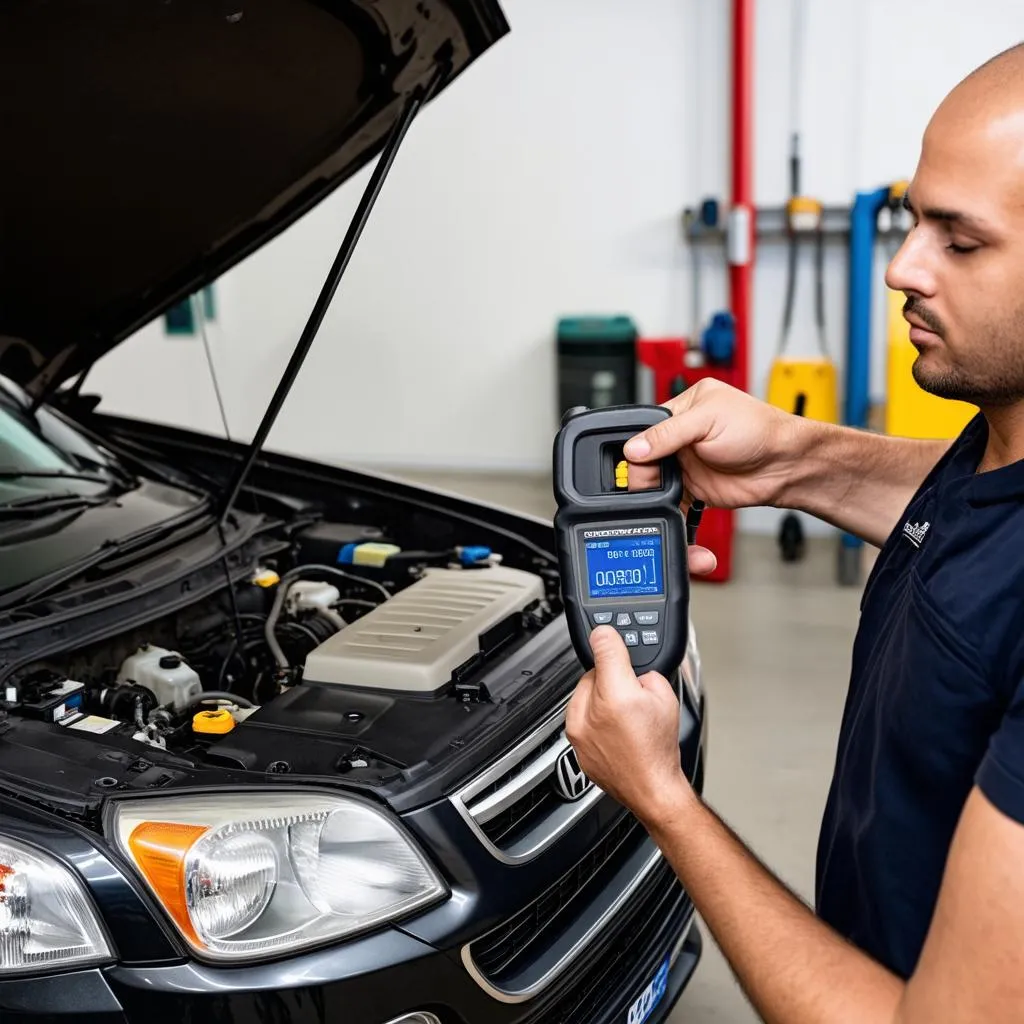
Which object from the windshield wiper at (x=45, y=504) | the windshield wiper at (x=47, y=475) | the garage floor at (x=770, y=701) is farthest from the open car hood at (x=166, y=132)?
the garage floor at (x=770, y=701)

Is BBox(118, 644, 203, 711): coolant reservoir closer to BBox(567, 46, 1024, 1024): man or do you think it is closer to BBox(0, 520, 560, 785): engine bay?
BBox(0, 520, 560, 785): engine bay

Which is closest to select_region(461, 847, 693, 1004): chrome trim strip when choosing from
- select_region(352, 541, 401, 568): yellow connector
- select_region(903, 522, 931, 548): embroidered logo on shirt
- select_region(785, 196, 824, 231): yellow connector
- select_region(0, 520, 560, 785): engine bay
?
select_region(0, 520, 560, 785): engine bay

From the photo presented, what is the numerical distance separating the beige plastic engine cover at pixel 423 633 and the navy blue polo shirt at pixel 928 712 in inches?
28.6

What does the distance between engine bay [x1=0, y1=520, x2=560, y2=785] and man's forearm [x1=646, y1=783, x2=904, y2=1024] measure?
20.9 inches

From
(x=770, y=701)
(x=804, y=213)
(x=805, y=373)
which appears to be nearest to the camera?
(x=770, y=701)

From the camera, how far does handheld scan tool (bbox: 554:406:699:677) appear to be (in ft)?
4.19

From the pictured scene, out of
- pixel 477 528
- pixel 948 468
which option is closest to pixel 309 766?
pixel 948 468

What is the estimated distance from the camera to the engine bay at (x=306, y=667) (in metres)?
1.55

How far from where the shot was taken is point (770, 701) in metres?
3.52

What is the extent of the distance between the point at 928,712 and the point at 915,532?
244 mm

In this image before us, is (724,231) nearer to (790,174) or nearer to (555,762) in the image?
(790,174)

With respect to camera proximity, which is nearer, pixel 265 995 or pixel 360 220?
pixel 265 995

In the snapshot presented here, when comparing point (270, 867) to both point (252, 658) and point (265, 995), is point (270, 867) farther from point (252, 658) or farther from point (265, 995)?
point (252, 658)

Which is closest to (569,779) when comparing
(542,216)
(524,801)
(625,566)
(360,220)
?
(524,801)
